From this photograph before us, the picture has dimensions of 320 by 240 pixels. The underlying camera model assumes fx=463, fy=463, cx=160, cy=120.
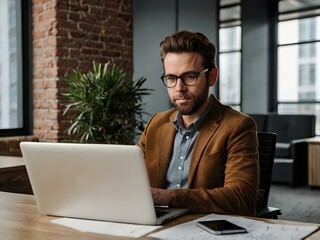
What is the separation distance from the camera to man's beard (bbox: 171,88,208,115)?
5.84 ft

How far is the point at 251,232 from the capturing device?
1228mm

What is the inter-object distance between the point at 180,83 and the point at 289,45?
20.8 ft

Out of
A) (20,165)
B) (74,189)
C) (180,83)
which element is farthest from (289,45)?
(74,189)

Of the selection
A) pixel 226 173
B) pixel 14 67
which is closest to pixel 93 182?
pixel 226 173

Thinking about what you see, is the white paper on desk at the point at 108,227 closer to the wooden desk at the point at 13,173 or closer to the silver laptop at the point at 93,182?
the silver laptop at the point at 93,182

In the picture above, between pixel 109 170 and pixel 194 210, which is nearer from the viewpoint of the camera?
pixel 109 170

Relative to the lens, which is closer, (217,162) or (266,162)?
(217,162)

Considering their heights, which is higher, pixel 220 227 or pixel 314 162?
pixel 220 227

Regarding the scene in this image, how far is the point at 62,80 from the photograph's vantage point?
15.7 feet

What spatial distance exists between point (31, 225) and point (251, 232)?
2.07 feet

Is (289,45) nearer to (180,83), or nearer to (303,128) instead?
(303,128)

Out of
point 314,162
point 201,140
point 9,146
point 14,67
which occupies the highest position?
point 14,67

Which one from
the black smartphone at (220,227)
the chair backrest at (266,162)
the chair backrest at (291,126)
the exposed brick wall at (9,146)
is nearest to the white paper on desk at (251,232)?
the black smartphone at (220,227)

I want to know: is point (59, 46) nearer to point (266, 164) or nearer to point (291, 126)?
point (266, 164)
